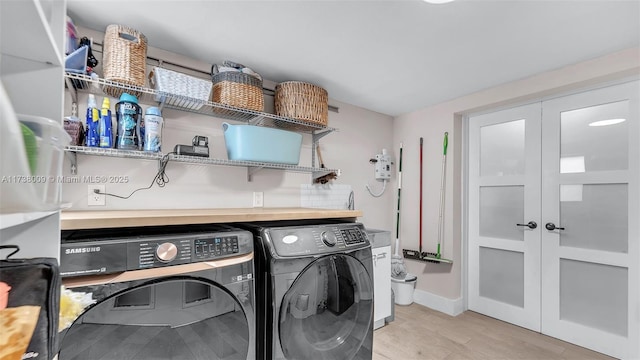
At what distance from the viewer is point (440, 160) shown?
9.61 ft

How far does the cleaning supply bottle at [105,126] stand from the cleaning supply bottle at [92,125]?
2 cm

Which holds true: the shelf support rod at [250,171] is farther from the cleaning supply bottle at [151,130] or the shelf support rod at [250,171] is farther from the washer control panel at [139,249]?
the washer control panel at [139,249]

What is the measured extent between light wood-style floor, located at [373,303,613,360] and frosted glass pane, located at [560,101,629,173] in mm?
1352

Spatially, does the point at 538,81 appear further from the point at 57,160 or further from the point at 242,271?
the point at 57,160

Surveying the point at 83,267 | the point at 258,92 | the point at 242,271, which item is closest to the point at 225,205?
the point at 258,92

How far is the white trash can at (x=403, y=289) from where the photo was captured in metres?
2.91

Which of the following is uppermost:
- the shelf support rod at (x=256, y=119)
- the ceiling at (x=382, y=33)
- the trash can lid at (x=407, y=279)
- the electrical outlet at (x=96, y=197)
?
the ceiling at (x=382, y=33)

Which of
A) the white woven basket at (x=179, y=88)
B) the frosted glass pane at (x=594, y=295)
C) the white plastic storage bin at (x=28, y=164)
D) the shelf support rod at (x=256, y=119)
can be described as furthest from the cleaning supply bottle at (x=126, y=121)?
the frosted glass pane at (x=594, y=295)

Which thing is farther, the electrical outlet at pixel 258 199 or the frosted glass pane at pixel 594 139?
→ the electrical outlet at pixel 258 199

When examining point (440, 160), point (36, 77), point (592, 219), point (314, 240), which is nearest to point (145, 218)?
point (36, 77)

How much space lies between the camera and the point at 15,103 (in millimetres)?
629

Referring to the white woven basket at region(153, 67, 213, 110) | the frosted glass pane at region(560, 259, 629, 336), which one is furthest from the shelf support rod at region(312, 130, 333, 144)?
the frosted glass pane at region(560, 259, 629, 336)

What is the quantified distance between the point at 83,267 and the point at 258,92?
1391mm

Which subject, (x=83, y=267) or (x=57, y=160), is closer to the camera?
(x=57, y=160)
